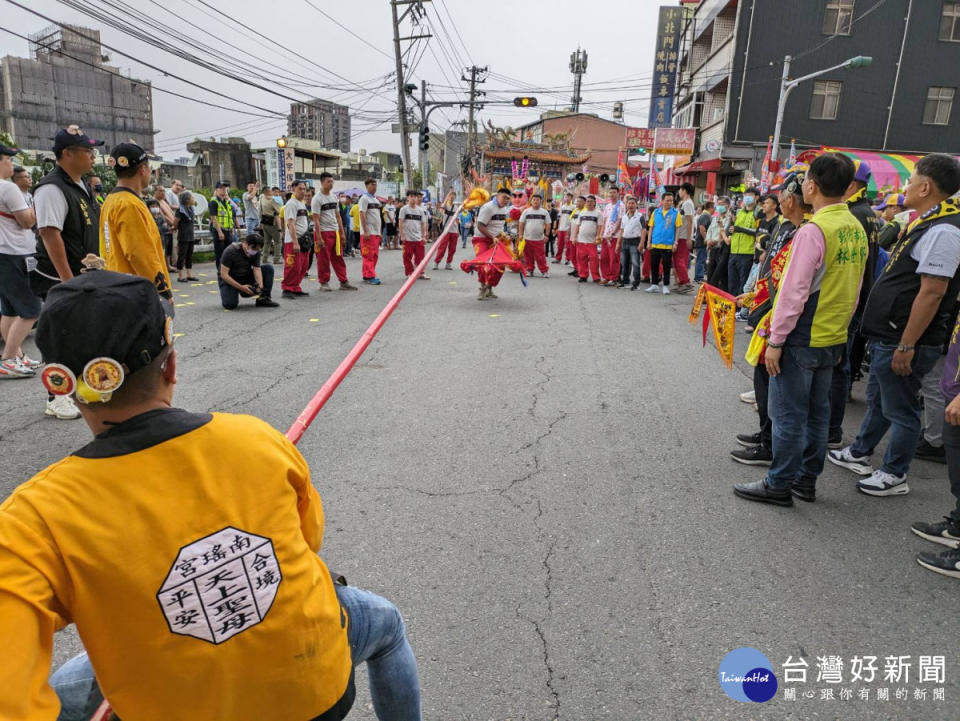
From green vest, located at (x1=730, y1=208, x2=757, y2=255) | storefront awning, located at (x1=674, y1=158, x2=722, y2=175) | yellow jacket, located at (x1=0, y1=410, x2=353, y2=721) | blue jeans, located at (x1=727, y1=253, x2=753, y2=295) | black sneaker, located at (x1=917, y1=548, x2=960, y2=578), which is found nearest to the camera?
yellow jacket, located at (x1=0, y1=410, x2=353, y2=721)

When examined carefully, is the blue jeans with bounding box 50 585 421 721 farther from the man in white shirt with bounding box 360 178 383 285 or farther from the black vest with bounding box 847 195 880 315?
the man in white shirt with bounding box 360 178 383 285

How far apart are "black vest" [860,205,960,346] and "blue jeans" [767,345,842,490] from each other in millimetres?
431

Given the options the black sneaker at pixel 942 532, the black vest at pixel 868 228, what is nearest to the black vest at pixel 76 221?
the black vest at pixel 868 228

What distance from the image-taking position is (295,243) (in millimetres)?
10383

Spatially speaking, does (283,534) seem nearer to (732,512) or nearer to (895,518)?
(732,512)

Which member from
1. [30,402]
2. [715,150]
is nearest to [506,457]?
[30,402]

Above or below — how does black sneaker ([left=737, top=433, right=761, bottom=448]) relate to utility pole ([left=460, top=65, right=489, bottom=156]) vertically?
below

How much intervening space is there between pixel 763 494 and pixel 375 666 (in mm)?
2739

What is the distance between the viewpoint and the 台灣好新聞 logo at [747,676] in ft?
7.41

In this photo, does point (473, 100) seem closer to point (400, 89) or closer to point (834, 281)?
point (400, 89)

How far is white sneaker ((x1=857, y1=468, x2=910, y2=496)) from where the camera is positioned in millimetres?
3793

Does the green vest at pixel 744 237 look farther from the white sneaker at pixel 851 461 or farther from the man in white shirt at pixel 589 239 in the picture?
the white sneaker at pixel 851 461

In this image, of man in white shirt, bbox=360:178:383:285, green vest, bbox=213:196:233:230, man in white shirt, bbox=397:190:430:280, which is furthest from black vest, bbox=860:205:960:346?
green vest, bbox=213:196:233:230

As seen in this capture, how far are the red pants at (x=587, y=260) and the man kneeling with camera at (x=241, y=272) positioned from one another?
682 cm
